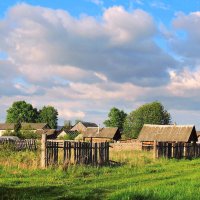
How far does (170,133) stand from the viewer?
4828 cm

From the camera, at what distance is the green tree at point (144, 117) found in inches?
4102

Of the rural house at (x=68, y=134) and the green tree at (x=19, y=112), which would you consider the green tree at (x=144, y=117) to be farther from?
the green tree at (x=19, y=112)

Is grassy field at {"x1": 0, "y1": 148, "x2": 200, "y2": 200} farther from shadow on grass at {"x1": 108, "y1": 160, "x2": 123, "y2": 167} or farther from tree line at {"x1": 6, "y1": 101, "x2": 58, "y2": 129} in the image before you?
tree line at {"x1": 6, "y1": 101, "x2": 58, "y2": 129}

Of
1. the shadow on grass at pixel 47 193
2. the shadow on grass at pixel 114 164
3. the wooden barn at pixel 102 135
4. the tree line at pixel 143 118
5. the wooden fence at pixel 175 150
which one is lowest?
the shadow on grass at pixel 47 193

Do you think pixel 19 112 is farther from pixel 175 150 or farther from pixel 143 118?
pixel 175 150

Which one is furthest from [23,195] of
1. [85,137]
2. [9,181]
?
[85,137]

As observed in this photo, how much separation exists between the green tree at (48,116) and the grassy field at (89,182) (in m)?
127

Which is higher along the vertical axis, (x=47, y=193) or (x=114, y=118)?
(x=114, y=118)

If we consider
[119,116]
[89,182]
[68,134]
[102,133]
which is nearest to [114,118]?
[119,116]

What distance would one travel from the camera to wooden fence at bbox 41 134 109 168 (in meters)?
20.1

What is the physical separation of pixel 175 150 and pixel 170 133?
1723cm

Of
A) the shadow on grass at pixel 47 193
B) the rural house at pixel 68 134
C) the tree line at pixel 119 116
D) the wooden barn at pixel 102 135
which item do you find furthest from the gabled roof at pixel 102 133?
the shadow on grass at pixel 47 193

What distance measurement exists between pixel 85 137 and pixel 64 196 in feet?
188

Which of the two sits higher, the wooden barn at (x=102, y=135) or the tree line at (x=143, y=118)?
the tree line at (x=143, y=118)
